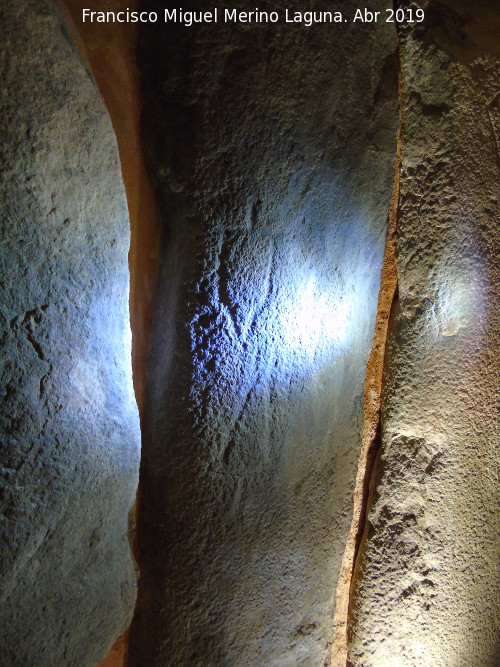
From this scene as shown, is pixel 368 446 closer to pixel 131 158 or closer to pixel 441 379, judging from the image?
pixel 441 379

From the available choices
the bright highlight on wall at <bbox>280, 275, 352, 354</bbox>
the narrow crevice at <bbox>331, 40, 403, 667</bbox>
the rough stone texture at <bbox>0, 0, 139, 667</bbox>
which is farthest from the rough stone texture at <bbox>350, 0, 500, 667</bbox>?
the rough stone texture at <bbox>0, 0, 139, 667</bbox>

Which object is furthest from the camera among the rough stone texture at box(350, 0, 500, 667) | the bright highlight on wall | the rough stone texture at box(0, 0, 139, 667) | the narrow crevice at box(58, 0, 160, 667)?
the rough stone texture at box(350, 0, 500, 667)

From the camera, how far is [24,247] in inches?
27.5

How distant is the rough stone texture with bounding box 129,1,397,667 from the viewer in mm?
897

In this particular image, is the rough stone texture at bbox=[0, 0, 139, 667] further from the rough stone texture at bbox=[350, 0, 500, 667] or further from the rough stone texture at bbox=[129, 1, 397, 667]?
the rough stone texture at bbox=[350, 0, 500, 667]

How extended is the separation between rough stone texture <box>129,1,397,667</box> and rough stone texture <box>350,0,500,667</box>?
0.38ft

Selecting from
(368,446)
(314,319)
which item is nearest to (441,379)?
(368,446)

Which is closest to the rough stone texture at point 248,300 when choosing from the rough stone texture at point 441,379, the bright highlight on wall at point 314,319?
the bright highlight on wall at point 314,319

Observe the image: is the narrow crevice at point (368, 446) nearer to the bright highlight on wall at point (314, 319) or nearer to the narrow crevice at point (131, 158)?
the bright highlight on wall at point (314, 319)

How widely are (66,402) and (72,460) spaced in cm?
8

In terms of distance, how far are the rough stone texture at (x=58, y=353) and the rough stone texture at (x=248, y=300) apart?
0.12m

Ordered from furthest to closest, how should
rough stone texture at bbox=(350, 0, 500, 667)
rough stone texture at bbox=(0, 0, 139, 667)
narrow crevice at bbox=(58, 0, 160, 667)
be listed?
1. rough stone texture at bbox=(350, 0, 500, 667)
2. narrow crevice at bbox=(58, 0, 160, 667)
3. rough stone texture at bbox=(0, 0, 139, 667)

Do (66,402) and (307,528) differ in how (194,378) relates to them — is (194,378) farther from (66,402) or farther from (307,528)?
(307,528)

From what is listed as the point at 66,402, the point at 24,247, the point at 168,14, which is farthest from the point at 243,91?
the point at 66,402
